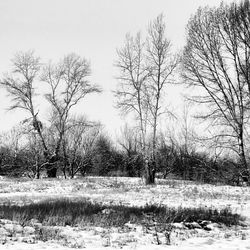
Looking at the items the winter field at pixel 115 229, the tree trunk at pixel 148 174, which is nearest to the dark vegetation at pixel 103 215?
the winter field at pixel 115 229

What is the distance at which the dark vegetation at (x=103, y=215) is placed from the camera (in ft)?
24.7

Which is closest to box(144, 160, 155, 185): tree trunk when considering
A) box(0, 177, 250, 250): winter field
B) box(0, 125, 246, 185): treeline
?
box(0, 125, 246, 185): treeline

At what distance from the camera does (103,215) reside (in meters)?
8.33

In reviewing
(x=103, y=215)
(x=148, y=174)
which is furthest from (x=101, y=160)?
(x=103, y=215)

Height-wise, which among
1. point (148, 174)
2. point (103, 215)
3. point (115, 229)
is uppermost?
point (148, 174)

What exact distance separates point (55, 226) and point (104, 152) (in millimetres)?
45426

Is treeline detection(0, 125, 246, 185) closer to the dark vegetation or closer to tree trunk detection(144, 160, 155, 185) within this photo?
tree trunk detection(144, 160, 155, 185)

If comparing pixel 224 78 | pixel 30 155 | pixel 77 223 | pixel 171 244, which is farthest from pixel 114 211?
pixel 30 155

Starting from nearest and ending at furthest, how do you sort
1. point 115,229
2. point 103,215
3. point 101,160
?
point 115,229
point 103,215
point 101,160

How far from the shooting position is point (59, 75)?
104ft

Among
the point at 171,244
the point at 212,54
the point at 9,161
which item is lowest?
the point at 171,244

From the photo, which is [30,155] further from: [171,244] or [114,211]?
[171,244]

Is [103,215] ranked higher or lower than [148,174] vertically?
lower

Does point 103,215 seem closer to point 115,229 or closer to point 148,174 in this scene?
point 115,229
